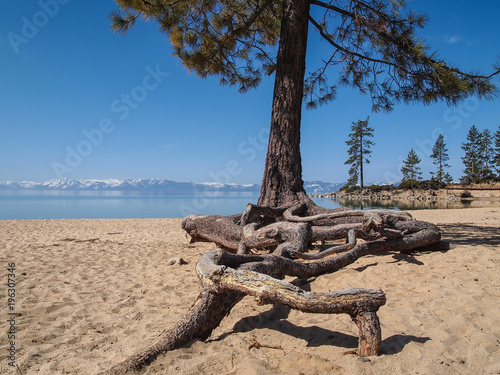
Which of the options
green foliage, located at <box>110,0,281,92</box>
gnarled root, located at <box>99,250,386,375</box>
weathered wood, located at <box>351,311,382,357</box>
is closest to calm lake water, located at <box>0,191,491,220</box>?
green foliage, located at <box>110,0,281,92</box>

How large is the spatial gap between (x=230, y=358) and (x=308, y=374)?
589 mm

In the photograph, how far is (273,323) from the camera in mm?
2852

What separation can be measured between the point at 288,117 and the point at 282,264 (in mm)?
3894

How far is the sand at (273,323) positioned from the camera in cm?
208

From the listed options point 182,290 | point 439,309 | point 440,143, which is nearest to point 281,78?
point 182,290

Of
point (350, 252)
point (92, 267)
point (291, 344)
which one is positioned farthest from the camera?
point (92, 267)

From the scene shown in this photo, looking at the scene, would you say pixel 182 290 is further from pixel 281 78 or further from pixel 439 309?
pixel 281 78

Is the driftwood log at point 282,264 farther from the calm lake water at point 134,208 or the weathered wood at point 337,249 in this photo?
the calm lake water at point 134,208

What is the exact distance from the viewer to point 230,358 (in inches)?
85.5

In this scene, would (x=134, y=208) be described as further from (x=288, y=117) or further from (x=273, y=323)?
(x=273, y=323)

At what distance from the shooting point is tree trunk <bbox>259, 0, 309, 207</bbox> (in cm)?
610

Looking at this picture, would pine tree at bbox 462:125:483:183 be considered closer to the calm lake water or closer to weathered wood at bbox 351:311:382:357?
the calm lake water

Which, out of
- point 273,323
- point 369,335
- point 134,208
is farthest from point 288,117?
point 134,208

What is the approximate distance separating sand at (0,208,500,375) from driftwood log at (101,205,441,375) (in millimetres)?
150
